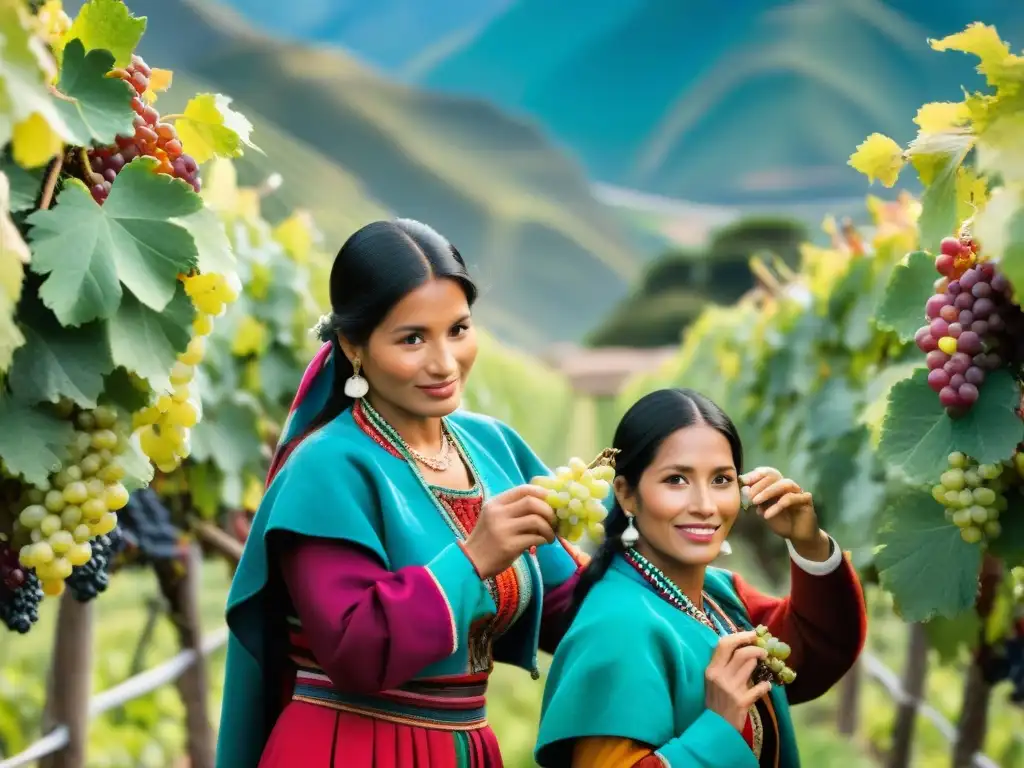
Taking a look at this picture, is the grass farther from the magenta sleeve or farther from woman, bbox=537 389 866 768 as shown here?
woman, bbox=537 389 866 768

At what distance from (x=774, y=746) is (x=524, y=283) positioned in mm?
50969

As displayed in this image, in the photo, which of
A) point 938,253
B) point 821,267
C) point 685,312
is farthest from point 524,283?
point 938,253

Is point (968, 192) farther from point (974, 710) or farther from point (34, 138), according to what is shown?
point (974, 710)

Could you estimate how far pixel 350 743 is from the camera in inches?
94.4

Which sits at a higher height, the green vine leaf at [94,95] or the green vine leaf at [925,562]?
the green vine leaf at [94,95]

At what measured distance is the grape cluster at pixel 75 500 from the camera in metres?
2.08

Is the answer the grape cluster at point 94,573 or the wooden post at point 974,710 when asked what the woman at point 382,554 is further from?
the wooden post at point 974,710

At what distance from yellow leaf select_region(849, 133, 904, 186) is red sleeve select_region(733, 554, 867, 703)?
747 millimetres

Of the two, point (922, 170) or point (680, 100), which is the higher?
point (680, 100)

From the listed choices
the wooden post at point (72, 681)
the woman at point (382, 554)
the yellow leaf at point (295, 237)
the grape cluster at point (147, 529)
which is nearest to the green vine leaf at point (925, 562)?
the woman at point (382, 554)

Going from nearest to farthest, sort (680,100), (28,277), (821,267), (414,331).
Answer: (28,277) < (414,331) < (821,267) < (680,100)

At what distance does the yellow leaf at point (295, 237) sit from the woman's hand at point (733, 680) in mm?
3624

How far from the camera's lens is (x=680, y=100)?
57781mm

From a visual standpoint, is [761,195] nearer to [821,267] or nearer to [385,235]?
[821,267]
